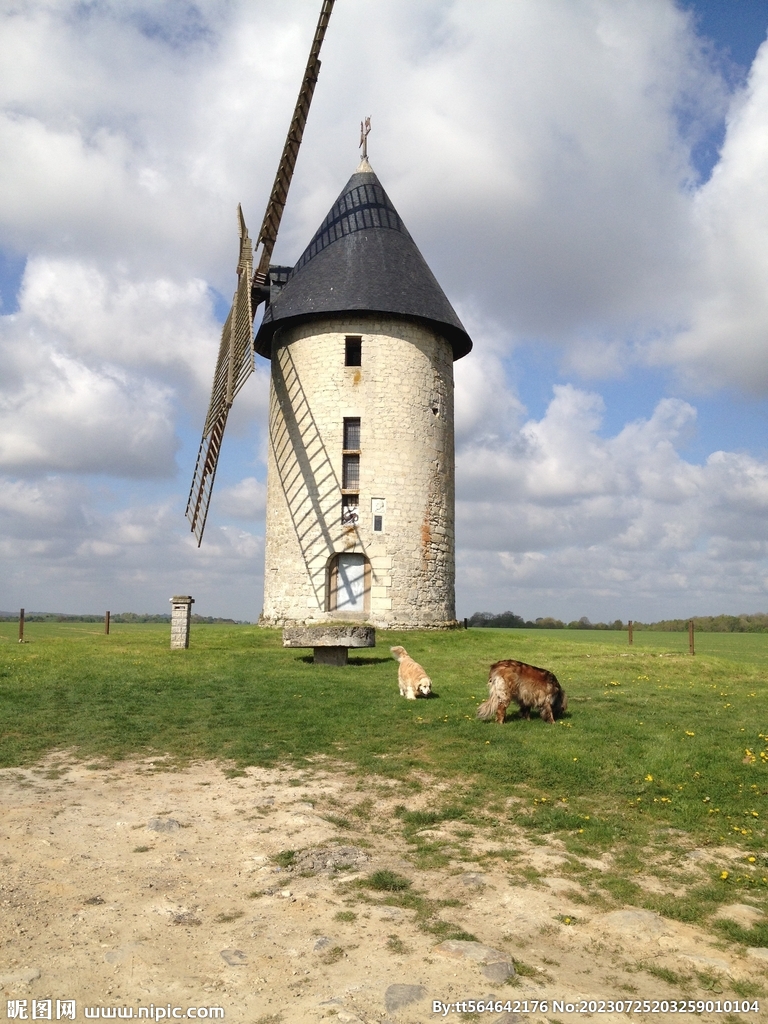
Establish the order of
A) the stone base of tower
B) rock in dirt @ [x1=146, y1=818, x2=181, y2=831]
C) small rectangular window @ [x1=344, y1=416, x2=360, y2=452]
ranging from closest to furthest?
1. rock in dirt @ [x1=146, y1=818, x2=181, y2=831]
2. the stone base of tower
3. small rectangular window @ [x1=344, y1=416, x2=360, y2=452]

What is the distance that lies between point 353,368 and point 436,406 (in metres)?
3.26

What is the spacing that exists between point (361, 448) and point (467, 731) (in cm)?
1724

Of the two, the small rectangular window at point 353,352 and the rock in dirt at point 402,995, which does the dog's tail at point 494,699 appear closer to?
the rock in dirt at point 402,995

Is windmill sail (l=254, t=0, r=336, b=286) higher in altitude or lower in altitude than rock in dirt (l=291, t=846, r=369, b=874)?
higher

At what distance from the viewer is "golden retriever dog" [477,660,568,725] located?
1055cm

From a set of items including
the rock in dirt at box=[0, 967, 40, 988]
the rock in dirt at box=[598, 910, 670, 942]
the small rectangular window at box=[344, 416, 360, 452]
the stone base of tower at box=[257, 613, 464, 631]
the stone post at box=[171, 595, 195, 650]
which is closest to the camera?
the rock in dirt at box=[0, 967, 40, 988]

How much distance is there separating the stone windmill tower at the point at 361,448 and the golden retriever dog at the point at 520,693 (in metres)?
15.3

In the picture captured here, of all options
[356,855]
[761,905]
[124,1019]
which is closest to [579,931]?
[761,905]

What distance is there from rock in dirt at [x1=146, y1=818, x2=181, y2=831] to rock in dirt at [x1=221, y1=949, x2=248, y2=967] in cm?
240

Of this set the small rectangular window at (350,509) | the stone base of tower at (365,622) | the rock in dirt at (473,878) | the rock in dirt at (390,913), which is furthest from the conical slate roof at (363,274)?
the rock in dirt at (390,913)

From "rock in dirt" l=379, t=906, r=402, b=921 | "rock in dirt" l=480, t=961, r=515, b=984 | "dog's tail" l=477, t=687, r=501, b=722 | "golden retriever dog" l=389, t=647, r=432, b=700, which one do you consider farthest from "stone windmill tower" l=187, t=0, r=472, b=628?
"rock in dirt" l=480, t=961, r=515, b=984

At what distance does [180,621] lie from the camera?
21.3 meters

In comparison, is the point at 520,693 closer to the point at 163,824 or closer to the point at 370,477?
the point at 163,824

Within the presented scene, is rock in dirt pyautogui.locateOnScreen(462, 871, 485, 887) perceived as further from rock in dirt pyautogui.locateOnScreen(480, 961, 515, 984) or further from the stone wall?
the stone wall
